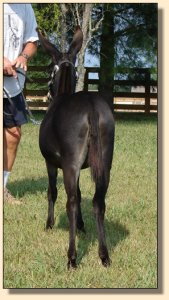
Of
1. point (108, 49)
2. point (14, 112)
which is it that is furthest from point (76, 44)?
point (108, 49)

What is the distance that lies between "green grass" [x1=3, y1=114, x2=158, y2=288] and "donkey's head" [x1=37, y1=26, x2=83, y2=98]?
727 millimetres

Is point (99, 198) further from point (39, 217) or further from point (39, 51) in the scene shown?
point (39, 51)

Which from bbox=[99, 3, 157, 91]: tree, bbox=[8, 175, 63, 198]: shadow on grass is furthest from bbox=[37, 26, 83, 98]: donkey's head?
bbox=[8, 175, 63, 198]: shadow on grass

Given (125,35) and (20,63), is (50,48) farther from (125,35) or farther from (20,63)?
(125,35)

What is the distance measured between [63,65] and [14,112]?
1.95 ft

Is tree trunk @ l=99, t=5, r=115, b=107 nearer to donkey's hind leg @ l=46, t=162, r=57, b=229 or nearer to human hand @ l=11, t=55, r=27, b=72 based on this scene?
donkey's hind leg @ l=46, t=162, r=57, b=229

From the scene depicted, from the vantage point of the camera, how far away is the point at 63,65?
4.63 m

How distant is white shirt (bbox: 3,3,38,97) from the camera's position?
418cm

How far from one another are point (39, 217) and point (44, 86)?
1.36 metres

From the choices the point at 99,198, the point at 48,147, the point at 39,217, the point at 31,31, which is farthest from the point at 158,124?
the point at 39,217

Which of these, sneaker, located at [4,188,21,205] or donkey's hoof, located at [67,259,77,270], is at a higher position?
sneaker, located at [4,188,21,205]

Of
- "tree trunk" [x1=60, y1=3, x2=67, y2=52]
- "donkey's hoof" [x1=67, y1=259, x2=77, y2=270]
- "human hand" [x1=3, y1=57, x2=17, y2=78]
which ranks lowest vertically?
"donkey's hoof" [x1=67, y1=259, x2=77, y2=270]

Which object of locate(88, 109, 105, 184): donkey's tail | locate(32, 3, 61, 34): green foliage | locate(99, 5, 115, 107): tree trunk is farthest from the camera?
locate(99, 5, 115, 107): tree trunk

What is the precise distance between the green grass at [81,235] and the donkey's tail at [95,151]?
705 mm
